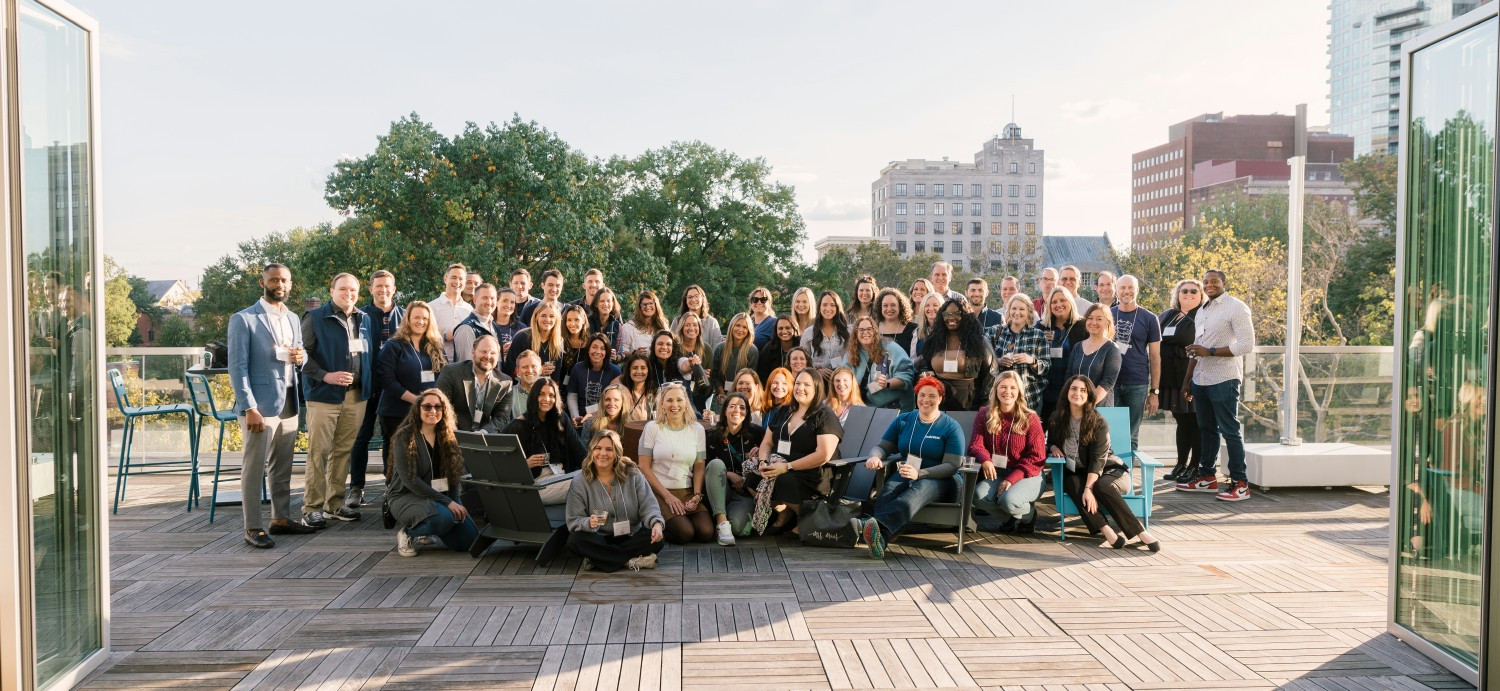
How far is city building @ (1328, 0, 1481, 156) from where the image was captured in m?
102

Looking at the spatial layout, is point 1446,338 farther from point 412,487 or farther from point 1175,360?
point 412,487

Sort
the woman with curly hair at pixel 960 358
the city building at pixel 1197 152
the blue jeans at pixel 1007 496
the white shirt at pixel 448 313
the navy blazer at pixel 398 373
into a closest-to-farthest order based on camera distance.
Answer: the blue jeans at pixel 1007 496, the navy blazer at pixel 398 373, the woman with curly hair at pixel 960 358, the white shirt at pixel 448 313, the city building at pixel 1197 152

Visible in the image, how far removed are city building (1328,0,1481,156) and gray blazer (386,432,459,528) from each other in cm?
11134

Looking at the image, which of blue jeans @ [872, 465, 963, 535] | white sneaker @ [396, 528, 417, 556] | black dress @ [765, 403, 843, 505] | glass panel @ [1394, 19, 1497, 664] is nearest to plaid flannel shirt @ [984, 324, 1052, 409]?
blue jeans @ [872, 465, 963, 535]

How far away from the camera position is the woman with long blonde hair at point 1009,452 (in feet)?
19.4

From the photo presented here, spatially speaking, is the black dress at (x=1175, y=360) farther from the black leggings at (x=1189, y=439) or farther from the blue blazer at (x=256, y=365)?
the blue blazer at (x=256, y=365)

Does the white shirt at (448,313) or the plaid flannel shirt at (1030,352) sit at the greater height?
the white shirt at (448,313)

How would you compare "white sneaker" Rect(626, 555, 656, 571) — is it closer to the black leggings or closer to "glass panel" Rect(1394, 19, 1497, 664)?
"glass panel" Rect(1394, 19, 1497, 664)

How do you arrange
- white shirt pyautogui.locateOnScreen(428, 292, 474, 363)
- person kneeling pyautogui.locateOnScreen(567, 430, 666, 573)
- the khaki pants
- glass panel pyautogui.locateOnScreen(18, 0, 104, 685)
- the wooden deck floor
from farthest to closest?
white shirt pyautogui.locateOnScreen(428, 292, 474, 363) < the khaki pants < person kneeling pyautogui.locateOnScreen(567, 430, 666, 573) < the wooden deck floor < glass panel pyautogui.locateOnScreen(18, 0, 104, 685)

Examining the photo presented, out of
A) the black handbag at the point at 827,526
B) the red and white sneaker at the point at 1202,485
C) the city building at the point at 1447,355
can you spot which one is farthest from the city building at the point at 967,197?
the city building at the point at 1447,355

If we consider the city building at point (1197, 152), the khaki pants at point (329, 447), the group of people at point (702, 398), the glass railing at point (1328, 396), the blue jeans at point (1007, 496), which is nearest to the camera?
the group of people at point (702, 398)

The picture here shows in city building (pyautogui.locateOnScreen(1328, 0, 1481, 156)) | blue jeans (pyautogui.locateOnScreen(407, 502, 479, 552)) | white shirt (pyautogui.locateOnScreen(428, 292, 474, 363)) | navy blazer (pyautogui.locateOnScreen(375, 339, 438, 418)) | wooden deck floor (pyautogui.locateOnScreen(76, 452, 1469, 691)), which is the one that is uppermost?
city building (pyautogui.locateOnScreen(1328, 0, 1481, 156))

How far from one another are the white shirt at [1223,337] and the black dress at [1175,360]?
0.37 ft

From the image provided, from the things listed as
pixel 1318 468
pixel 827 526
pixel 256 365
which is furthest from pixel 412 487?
pixel 1318 468
